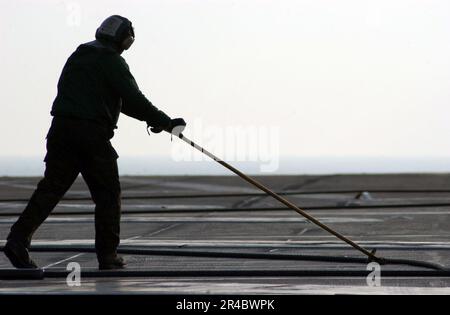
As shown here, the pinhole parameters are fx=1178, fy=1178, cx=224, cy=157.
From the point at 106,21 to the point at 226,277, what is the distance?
8.08 ft

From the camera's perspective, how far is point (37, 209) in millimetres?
9469

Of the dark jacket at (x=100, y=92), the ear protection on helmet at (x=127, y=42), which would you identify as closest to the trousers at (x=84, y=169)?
the dark jacket at (x=100, y=92)

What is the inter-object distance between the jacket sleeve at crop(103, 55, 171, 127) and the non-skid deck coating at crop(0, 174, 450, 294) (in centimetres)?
125

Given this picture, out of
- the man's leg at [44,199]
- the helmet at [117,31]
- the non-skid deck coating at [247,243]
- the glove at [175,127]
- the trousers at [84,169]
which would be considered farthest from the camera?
the helmet at [117,31]

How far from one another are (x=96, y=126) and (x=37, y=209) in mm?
831

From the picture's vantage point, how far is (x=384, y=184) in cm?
3156

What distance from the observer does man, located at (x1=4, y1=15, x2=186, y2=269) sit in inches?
379

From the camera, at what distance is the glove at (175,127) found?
9.72m

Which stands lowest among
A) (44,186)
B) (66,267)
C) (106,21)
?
(66,267)

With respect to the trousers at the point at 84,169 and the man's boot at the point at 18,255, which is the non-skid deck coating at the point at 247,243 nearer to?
the man's boot at the point at 18,255

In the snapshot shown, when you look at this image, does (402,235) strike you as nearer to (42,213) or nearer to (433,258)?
(433,258)
